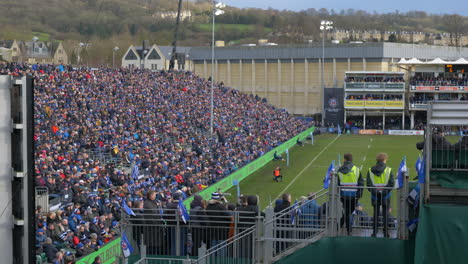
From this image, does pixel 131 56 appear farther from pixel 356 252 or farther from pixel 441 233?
pixel 441 233

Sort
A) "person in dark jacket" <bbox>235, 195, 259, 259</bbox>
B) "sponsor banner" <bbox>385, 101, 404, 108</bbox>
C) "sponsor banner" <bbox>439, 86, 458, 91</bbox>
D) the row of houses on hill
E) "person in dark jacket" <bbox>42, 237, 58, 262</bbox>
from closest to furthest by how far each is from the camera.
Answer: "person in dark jacket" <bbox>235, 195, 259, 259</bbox>
"person in dark jacket" <bbox>42, 237, 58, 262</bbox>
"sponsor banner" <bbox>439, 86, 458, 91</bbox>
"sponsor banner" <bbox>385, 101, 404, 108</bbox>
the row of houses on hill

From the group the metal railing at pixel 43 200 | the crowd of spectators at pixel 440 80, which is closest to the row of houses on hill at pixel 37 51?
the crowd of spectators at pixel 440 80

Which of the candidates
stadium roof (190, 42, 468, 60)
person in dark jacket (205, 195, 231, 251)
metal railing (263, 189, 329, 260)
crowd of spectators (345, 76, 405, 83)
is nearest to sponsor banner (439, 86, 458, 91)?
crowd of spectators (345, 76, 405, 83)

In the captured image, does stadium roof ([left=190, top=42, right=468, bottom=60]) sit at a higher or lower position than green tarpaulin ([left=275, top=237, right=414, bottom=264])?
higher

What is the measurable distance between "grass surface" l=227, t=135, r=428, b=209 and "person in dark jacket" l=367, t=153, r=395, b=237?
18.4 meters

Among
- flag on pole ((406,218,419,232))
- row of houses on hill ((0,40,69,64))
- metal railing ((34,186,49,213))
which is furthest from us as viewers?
row of houses on hill ((0,40,69,64))

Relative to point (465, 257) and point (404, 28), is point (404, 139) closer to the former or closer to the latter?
point (465, 257)

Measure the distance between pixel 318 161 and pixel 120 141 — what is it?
56.4 feet

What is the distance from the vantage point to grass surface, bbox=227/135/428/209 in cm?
3238

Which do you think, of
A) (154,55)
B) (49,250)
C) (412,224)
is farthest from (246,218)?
(154,55)

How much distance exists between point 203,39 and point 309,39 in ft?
68.0

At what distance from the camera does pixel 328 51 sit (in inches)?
2881

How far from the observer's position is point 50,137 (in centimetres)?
2388

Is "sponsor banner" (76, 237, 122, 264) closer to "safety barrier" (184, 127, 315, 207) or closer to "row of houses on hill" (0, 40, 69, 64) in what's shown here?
"safety barrier" (184, 127, 315, 207)
